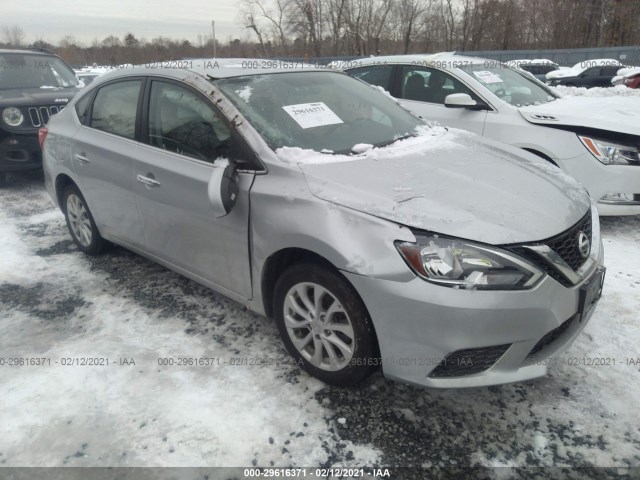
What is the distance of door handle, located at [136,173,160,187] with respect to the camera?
3172mm

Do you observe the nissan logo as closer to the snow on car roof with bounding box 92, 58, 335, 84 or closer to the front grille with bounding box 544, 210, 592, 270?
the front grille with bounding box 544, 210, 592, 270

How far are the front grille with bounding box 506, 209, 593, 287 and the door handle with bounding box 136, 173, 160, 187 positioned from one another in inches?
87.4

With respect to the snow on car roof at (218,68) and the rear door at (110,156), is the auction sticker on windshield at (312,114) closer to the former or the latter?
the snow on car roof at (218,68)

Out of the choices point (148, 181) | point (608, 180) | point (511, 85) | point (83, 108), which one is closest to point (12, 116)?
point (83, 108)

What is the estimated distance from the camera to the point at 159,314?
11.0 feet

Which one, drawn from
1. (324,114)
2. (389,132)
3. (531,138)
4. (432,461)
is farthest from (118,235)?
(531,138)

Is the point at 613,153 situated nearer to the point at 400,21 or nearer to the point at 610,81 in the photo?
the point at 610,81

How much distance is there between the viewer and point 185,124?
10.1 feet

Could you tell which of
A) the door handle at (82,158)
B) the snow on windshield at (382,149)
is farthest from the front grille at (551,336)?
the door handle at (82,158)

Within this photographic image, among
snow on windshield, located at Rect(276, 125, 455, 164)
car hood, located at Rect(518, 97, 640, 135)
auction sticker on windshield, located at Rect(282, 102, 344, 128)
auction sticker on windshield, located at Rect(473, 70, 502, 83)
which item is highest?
auction sticker on windshield, located at Rect(473, 70, 502, 83)

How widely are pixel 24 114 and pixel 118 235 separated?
4036mm

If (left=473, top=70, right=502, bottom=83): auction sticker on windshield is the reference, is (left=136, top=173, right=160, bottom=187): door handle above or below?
below

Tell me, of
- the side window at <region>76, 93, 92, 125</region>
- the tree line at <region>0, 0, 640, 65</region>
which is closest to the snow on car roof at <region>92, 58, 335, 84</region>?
the side window at <region>76, 93, 92, 125</region>

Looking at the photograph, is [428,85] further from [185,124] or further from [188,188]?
[188,188]
